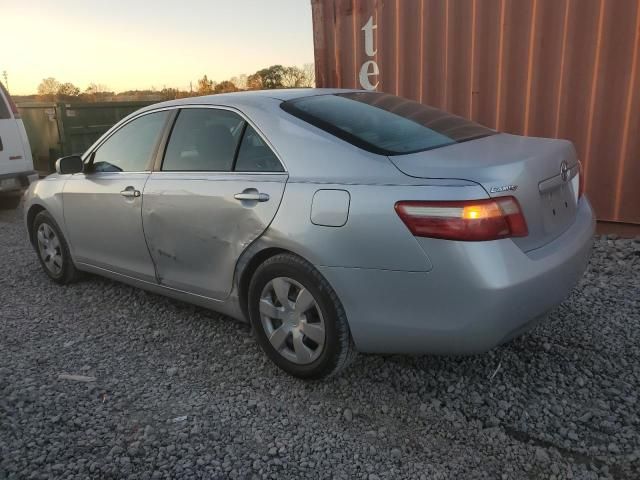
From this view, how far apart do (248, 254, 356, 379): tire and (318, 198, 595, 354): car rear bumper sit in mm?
92

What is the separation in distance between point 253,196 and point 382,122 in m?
0.82

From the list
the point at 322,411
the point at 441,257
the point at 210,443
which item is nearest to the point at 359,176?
the point at 441,257

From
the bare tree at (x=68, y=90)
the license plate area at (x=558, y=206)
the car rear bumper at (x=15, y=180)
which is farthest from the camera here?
the bare tree at (x=68, y=90)

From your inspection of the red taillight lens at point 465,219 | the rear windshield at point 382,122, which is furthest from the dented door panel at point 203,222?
the red taillight lens at point 465,219

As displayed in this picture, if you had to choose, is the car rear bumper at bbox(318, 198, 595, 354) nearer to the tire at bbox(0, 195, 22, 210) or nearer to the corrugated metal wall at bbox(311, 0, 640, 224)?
the corrugated metal wall at bbox(311, 0, 640, 224)

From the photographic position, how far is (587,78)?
5.29 meters

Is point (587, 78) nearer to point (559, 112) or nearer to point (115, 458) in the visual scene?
point (559, 112)

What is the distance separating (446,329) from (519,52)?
4.11 m

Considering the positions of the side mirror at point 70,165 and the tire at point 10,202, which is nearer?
the side mirror at point 70,165

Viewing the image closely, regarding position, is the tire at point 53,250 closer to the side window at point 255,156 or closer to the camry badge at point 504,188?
the side window at point 255,156

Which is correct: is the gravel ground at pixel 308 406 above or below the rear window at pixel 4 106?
below

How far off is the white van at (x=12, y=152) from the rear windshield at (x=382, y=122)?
6.09m

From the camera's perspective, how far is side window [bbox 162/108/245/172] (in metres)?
3.31

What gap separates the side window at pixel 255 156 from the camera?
3025 millimetres
